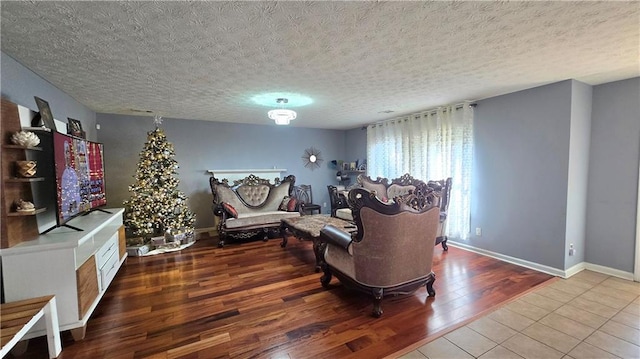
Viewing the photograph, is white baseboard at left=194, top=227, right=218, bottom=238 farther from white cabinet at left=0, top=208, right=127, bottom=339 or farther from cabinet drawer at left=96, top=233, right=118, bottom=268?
white cabinet at left=0, top=208, right=127, bottom=339

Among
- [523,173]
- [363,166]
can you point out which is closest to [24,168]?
[523,173]

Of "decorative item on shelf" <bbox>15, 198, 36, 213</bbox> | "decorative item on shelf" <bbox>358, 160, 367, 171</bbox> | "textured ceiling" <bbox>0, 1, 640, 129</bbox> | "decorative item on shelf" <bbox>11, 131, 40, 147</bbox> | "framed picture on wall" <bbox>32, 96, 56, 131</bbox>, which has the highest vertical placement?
"textured ceiling" <bbox>0, 1, 640, 129</bbox>

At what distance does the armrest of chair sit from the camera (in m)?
2.48

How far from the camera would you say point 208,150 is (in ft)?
18.3

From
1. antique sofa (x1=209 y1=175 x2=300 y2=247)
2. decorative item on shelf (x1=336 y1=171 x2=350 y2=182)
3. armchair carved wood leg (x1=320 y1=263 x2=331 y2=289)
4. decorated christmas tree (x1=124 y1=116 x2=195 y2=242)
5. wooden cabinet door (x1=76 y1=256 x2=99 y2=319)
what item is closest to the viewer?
wooden cabinet door (x1=76 y1=256 x2=99 y2=319)

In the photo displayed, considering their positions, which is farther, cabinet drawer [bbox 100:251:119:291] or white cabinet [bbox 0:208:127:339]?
cabinet drawer [bbox 100:251:119:291]

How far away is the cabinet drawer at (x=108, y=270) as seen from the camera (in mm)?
2549

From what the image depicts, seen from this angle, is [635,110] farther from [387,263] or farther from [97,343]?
[97,343]

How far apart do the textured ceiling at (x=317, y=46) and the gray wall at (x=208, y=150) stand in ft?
5.21

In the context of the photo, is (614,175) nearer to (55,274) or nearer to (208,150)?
(55,274)

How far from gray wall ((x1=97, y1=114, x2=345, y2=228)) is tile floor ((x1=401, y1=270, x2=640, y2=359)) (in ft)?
16.1

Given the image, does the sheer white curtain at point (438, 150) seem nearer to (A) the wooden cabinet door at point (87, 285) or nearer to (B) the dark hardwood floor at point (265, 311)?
(B) the dark hardwood floor at point (265, 311)

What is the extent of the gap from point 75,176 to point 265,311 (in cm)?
224

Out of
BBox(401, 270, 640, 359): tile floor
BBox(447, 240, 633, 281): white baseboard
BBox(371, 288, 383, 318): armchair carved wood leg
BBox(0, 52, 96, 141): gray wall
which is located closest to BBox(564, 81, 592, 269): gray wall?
BBox(447, 240, 633, 281): white baseboard
